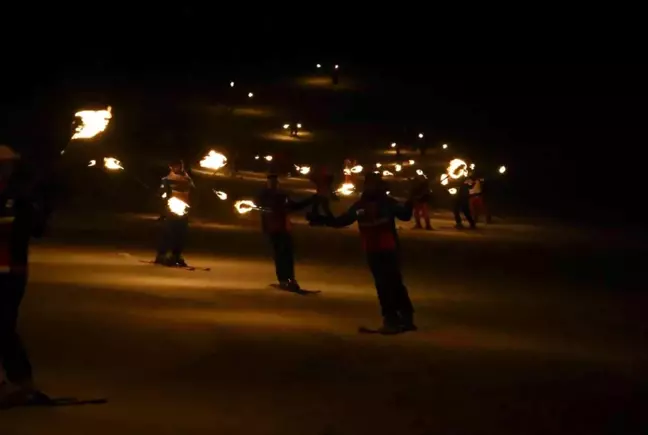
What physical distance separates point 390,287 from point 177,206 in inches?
321

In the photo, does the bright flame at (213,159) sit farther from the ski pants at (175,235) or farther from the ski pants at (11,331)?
the ski pants at (11,331)

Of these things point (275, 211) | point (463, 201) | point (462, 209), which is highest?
point (275, 211)

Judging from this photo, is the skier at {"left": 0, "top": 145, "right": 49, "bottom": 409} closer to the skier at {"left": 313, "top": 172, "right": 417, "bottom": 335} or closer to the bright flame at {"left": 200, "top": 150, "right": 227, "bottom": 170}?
the skier at {"left": 313, "top": 172, "right": 417, "bottom": 335}

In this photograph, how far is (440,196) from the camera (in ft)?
231

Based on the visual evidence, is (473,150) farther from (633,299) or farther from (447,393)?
(447,393)

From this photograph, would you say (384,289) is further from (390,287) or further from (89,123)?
(89,123)

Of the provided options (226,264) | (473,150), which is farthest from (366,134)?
(226,264)

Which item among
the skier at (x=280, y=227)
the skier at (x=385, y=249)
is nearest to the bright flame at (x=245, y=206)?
the skier at (x=280, y=227)

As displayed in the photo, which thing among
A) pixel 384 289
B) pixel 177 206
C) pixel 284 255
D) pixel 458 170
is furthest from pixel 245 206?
pixel 458 170

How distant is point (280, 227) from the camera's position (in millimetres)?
20578

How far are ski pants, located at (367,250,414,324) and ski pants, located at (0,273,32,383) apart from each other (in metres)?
6.06

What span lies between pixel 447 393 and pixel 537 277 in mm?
13265

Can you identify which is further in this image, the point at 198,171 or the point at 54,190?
the point at 198,171

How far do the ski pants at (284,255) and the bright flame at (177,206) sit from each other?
314 centimetres
